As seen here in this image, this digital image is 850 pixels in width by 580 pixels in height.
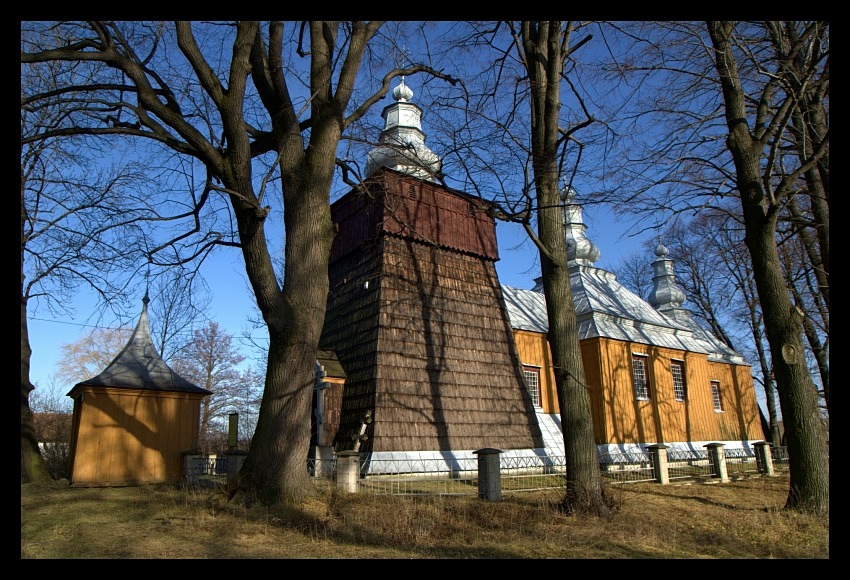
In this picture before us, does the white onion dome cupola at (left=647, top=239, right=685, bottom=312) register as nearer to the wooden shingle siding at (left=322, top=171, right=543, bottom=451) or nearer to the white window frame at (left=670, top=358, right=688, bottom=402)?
the white window frame at (left=670, top=358, right=688, bottom=402)

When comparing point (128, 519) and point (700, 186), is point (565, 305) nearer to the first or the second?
point (700, 186)

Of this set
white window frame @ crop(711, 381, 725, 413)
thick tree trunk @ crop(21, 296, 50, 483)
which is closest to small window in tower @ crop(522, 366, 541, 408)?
white window frame @ crop(711, 381, 725, 413)

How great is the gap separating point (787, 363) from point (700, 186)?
3.44 metres

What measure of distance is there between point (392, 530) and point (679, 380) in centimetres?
1755

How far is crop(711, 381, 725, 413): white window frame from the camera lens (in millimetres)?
22717

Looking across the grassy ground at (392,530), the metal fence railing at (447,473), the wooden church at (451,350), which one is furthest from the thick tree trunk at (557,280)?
the metal fence railing at (447,473)

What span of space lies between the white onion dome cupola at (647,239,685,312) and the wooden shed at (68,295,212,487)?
2170 cm

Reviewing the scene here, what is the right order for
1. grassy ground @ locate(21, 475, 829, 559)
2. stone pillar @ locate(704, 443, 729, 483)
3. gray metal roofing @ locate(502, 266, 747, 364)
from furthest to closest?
gray metal roofing @ locate(502, 266, 747, 364), stone pillar @ locate(704, 443, 729, 483), grassy ground @ locate(21, 475, 829, 559)

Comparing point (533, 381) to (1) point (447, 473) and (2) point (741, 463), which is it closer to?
(1) point (447, 473)

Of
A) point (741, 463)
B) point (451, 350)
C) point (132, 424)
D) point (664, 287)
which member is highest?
point (664, 287)

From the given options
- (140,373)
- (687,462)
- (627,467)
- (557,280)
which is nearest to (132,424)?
(140,373)

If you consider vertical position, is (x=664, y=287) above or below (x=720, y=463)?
above

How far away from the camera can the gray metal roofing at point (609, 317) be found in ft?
62.8

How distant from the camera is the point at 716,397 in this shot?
22969mm
